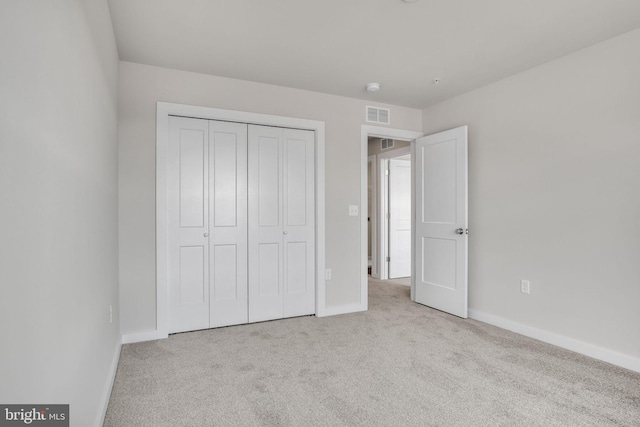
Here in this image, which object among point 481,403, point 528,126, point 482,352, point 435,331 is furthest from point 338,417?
point 528,126

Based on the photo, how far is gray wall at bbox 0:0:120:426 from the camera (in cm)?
74

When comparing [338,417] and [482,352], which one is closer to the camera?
[338,417]

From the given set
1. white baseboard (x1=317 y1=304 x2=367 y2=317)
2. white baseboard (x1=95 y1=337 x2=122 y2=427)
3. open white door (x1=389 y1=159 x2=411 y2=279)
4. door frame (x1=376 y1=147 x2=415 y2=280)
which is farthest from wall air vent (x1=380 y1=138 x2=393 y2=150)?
white baseboard (x1=95 y1=337 x2=122 y2=427)

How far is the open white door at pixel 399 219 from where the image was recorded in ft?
19.3

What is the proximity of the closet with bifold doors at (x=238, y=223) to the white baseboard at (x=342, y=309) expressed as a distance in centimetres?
16

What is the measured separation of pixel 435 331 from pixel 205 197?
251 cm

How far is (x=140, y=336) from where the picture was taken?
3008mm

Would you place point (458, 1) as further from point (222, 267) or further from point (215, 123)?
point (222, 267)

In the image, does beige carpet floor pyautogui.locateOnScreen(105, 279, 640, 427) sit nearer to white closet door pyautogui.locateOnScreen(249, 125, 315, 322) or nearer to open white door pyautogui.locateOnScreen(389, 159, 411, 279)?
white closet door pyautogui.locateOnScreen(249, 125, 315, 322)

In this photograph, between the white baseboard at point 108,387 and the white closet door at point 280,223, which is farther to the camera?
the white closet door at point 280,223

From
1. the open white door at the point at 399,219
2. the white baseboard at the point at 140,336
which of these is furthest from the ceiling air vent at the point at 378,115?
the white baseboard at the point at 140,336

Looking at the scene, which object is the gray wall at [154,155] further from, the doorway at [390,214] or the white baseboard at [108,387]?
the doorway at [390,214]

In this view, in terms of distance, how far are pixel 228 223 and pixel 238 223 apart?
98 mm

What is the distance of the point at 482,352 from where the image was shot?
9.07 ft
